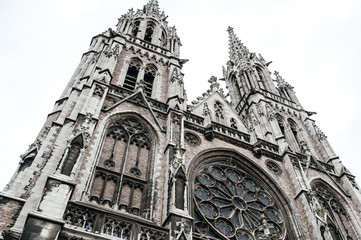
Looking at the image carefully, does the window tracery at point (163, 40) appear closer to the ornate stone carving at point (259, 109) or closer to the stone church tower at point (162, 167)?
the stone church tower at point (162, 167)

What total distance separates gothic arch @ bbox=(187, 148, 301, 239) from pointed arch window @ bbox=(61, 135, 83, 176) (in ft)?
14.3

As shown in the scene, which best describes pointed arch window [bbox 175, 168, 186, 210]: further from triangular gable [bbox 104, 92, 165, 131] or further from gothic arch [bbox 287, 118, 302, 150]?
gothic arch [bbox 287, 118, 302, 150]

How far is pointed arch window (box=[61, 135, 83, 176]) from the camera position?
9016 mm

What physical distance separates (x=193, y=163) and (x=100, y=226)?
5518 mm

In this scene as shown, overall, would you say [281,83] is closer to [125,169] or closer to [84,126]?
[125,169]

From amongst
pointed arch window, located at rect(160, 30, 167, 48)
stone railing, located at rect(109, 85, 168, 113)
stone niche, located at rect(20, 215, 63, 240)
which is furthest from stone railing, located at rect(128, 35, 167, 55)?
stone niche, located at rect(20, 215, 63, 240)

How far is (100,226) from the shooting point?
27.8 feet

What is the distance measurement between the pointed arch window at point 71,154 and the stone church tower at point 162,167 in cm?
3

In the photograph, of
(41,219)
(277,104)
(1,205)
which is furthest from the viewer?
(277,104)

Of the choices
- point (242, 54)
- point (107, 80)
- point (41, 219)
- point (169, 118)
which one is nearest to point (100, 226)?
point (41, 219)

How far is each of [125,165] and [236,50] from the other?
21.8m

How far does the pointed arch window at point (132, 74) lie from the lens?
16.6 meters

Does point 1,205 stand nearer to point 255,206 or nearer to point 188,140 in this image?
point 188,140

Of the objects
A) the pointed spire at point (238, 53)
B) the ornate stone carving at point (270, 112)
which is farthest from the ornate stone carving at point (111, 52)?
the pointed spire at point (238, 53)
